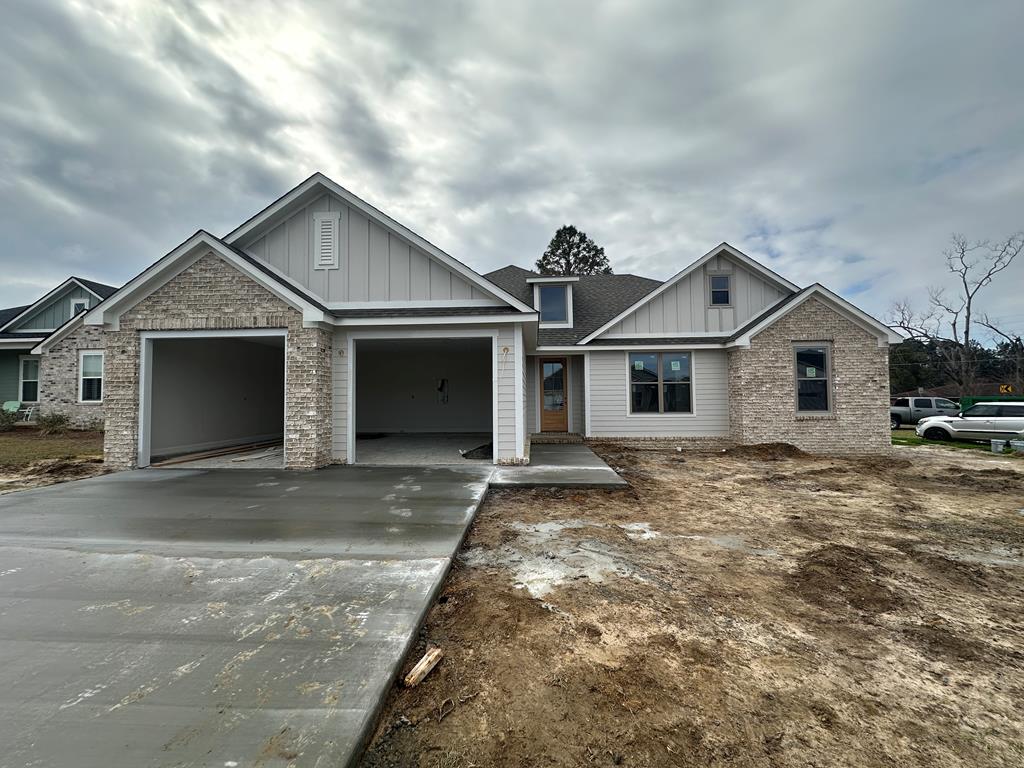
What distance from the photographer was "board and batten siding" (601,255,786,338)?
40.8 feet

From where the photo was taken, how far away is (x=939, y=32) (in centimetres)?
870

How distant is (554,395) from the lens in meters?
13.5

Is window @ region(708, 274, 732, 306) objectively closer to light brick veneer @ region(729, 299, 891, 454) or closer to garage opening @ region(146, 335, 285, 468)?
light brick veneer @ region(729, 299, 891, 454)

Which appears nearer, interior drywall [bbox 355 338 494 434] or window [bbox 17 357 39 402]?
interior drywall [bbox 355 338 494 434]

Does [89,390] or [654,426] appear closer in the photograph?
[654,426]

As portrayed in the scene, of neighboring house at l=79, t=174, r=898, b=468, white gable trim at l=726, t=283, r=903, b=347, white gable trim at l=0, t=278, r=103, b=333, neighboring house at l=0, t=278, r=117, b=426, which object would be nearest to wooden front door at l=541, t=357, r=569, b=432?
neighboring house at l=79, t=174, r=898, b=468

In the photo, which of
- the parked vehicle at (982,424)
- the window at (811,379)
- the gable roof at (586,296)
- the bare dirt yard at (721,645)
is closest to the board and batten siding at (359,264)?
the gable roof at (586,296)

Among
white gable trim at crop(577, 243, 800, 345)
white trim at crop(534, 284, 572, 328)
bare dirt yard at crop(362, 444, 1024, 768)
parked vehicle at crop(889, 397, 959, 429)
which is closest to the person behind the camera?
bare dirt yard at crop(362, 444, 1024, 768)

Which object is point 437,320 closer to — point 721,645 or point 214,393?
point 214,393

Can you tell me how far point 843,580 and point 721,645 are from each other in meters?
1.81

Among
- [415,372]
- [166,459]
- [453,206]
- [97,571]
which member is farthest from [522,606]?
[453,206]

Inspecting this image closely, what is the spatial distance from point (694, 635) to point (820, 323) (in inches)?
456

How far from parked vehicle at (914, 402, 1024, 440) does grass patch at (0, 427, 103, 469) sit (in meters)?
25.8

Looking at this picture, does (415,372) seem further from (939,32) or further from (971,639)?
(939,32)
